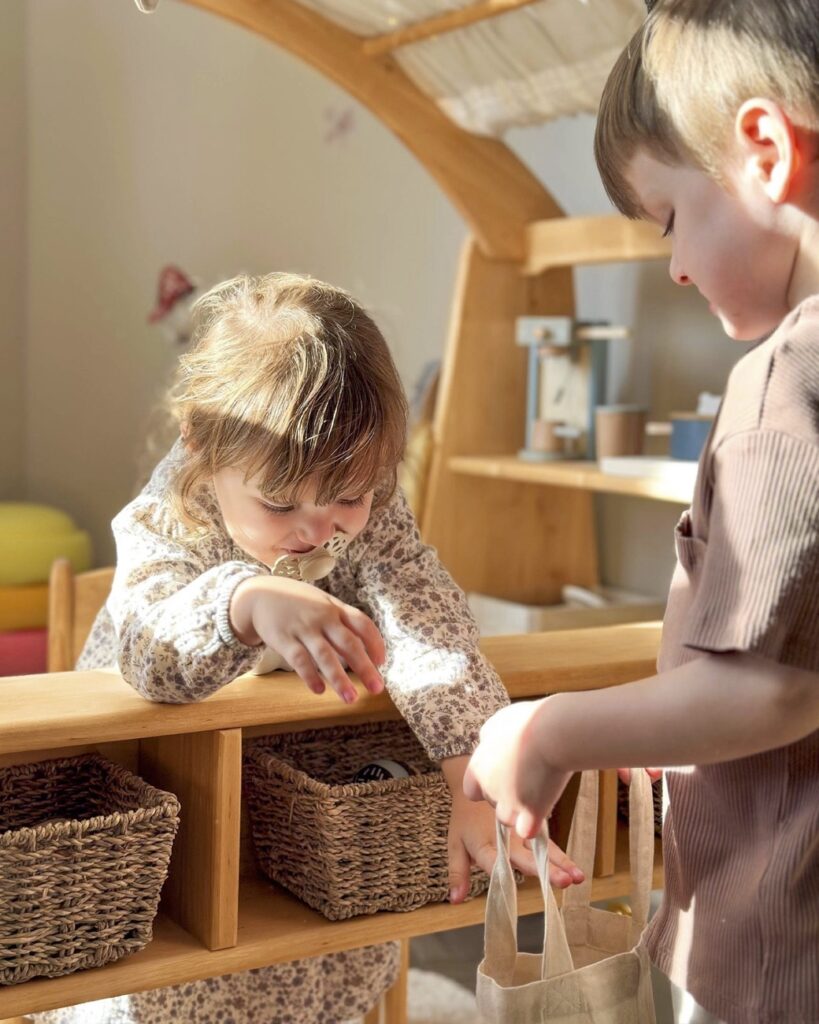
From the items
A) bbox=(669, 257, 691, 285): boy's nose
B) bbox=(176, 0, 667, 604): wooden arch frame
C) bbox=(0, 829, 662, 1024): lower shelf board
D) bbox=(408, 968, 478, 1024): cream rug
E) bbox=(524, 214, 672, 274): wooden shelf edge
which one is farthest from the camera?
bbox=(176, 0, 667, 604): wooden arch frame

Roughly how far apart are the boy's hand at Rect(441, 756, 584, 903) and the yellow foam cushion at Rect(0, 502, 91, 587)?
2205 mm

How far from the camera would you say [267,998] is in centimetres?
127

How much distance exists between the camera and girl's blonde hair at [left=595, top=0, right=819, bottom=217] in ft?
2.45

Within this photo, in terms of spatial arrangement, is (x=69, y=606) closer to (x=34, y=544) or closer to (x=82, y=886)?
(x=82, y=886)

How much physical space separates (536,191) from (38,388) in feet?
6.66

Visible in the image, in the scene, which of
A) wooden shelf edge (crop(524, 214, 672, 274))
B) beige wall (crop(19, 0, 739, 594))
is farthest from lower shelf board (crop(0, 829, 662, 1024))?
beige wall (crop(19, 0, 739, 594))

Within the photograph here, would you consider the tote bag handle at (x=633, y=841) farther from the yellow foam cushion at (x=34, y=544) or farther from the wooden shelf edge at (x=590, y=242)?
the yellow foam cushion at (x=34, y=544)

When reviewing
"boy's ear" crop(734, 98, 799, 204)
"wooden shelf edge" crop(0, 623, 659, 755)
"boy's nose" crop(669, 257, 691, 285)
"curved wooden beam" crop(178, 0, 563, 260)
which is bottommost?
"wooden shelf edge" crop(0, 623, 659, 755)

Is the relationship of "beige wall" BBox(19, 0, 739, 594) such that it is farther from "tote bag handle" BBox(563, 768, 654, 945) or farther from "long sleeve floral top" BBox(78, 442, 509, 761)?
"tote bag handle" BBox(563, 768, 654, 945)

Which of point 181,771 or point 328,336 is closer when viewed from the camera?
point 181,771

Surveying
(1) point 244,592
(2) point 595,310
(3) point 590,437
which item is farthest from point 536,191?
(1) point 244,592

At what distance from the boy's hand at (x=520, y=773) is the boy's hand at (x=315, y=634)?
15 centimetres

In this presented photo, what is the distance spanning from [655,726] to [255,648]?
0.38m

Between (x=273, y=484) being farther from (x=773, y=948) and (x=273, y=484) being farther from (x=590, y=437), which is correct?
(x=590, y=437)
